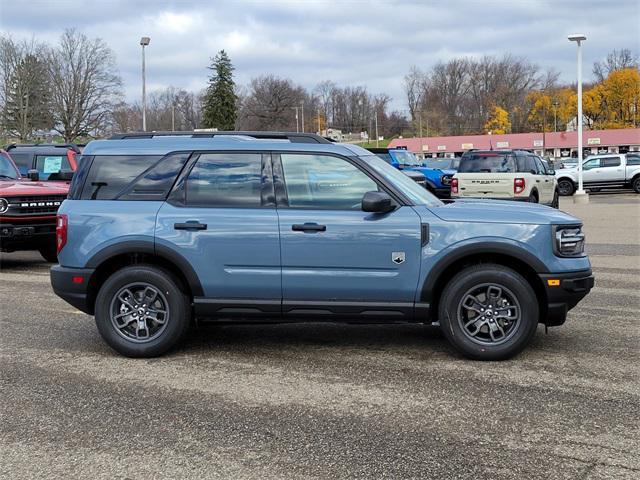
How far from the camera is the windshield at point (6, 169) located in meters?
12.0

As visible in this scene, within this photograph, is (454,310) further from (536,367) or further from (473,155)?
(473,155)

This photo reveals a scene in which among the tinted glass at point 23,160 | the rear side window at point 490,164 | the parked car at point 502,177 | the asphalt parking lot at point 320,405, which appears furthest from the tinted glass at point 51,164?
the rear side window at point 490,164

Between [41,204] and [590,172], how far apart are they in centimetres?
2668

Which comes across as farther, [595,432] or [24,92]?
[24,92]

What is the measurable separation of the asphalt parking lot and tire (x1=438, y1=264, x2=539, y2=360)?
0.18m

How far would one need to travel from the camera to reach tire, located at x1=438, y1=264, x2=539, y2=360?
5543 mm

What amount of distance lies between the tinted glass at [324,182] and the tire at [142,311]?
127cm

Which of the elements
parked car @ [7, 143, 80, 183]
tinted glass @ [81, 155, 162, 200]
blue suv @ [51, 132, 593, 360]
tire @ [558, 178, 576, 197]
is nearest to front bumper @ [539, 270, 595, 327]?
blue suv @ [51, 132, 593, 360]

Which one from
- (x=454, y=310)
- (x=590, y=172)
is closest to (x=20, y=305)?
(x=454, y=310)

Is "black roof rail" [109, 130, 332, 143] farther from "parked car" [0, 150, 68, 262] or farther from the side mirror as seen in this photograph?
"parked car" [0, 150, 68, 262]

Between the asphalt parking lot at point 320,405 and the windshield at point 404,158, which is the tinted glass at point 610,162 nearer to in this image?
the windshield at point 404,158

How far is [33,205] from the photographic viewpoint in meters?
10.8

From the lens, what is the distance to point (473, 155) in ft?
Answer: 61.8

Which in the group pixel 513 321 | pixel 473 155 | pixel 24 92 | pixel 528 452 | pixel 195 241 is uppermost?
pixel 24 92
